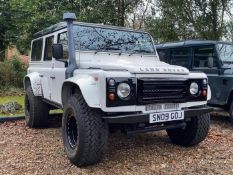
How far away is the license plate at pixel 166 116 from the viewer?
422 centimetres

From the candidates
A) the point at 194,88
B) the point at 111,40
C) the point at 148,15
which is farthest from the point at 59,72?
the point at 148,15

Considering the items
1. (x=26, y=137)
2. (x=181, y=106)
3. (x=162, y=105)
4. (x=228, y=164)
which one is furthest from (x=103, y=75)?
(x=26, y=137)

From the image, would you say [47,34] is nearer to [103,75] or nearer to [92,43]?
[92,43]

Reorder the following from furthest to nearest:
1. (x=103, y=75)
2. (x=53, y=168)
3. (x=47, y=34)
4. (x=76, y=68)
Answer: (x=47, y=34) → (x=76, y=68) → (x=53, y=168) → (x=103, y=75)

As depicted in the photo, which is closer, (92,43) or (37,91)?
(92,43)

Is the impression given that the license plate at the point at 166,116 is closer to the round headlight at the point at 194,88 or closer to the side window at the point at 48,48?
the round headlight at the point at 194,88

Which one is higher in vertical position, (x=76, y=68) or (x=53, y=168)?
(x=76, y=68)

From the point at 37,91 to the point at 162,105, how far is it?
2.85 m

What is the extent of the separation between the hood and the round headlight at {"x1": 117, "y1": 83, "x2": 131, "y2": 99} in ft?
0.77

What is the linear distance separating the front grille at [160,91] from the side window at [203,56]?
9.60ft

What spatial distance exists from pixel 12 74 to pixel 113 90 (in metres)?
10.1

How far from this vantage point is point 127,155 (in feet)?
15.6

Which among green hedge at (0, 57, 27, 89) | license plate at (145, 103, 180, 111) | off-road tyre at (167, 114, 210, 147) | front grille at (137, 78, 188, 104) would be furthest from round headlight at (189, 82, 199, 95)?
green hedge at (0, 57, 27, 89)

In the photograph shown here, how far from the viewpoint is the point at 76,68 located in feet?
16.0
